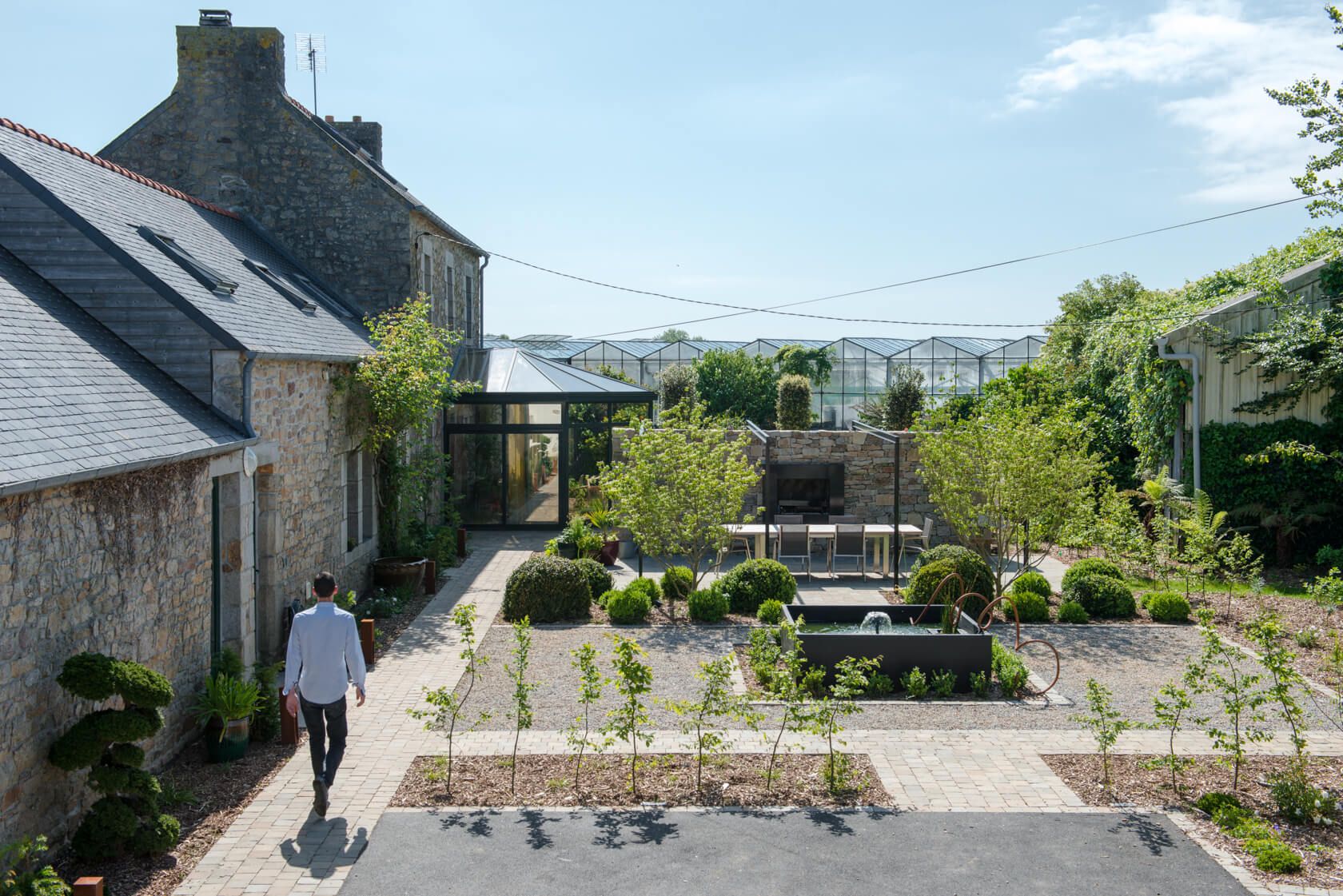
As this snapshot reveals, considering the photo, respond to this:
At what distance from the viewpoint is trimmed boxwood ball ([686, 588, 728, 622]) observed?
12.0m

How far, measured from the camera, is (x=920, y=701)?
354 inches

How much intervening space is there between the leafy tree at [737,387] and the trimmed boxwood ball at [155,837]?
2436 cm

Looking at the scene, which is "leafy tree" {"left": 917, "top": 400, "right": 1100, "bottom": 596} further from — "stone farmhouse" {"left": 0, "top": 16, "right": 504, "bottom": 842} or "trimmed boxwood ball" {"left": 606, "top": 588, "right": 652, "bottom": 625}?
"stone farmhouse" {"left": 0, "top": 16, "right": 504, "bottom": 842}

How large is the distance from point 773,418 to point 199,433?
23280mm

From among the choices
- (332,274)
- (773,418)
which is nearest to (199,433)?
(332,274)

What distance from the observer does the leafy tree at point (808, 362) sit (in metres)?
32.2

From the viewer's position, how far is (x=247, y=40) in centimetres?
1543

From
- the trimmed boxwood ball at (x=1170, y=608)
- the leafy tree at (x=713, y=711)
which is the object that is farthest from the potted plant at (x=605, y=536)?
the leafy tree at (x=713, y=711)

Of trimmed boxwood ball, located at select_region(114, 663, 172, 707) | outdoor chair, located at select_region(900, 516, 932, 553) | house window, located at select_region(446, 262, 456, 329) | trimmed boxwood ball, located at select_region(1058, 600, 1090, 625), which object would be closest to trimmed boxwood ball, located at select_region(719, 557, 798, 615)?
trimmed boxwood ball, located at select_region(1058, 600, 1090, 625)

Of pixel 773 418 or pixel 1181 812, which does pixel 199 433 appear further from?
pixel 773 418

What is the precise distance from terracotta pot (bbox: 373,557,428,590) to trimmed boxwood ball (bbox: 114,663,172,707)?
7.44 meters

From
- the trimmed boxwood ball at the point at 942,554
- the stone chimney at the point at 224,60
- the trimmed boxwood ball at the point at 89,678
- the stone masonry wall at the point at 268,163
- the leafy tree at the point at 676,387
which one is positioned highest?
the stone chimney at the point at 224,60

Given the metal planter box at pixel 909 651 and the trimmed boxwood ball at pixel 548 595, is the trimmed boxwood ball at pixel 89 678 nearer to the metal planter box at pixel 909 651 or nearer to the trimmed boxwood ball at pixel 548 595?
the metal planter box at pixel 909 651

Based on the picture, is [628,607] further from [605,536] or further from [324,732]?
[324,732]
